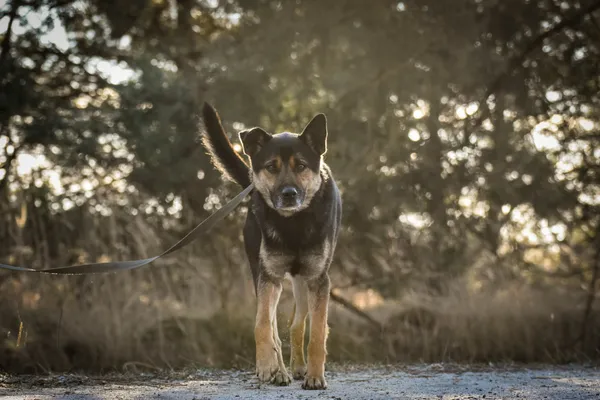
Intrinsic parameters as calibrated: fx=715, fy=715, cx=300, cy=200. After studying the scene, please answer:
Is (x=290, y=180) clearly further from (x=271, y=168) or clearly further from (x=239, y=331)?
(x=239, y=331)

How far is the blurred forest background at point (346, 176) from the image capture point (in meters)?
9.12

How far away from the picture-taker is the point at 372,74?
975 cm

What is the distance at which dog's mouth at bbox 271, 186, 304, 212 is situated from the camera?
17.5 feet

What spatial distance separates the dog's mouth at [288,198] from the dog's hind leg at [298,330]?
2.74 feet

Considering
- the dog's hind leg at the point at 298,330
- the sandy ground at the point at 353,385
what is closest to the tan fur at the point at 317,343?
the sandy ground at the point at 353,385

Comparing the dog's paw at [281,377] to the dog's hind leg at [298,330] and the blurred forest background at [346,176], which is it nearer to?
the dog's hind leg at [298,330]

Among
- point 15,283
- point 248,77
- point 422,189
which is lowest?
point 15,283

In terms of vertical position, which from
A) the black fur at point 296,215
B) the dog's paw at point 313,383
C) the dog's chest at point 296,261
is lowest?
the dog's paw at point 313,383

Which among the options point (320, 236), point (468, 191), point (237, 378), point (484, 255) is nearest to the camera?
point (320, 236)

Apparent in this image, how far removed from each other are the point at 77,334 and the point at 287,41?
4798 mm

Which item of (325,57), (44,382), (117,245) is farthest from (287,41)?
(44,382)

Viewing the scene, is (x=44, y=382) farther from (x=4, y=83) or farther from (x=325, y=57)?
(x=325, y=57)

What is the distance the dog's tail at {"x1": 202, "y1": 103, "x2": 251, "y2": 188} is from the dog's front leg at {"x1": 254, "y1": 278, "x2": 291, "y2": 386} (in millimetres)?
1367

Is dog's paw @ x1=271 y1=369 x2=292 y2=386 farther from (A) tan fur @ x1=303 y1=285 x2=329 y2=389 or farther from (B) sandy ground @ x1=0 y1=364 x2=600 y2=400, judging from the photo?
(A) tan fur @ x1=303 y1=285 x2=329 y2=389
